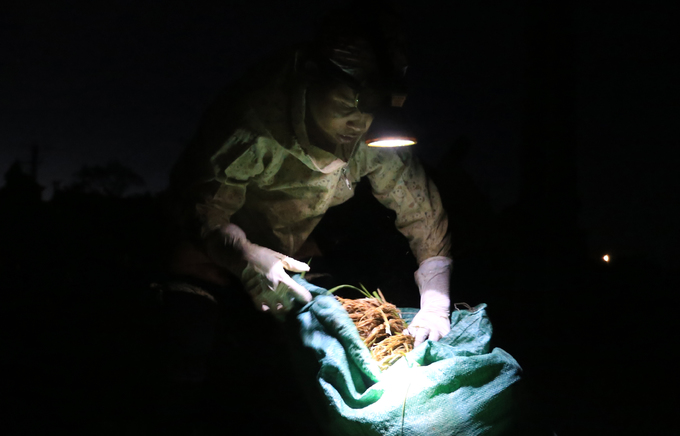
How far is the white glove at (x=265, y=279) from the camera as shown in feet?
4.35

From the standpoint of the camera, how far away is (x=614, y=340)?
1.71 meters

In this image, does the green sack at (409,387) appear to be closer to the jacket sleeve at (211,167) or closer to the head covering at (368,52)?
the jacket sleeve at (211,167)

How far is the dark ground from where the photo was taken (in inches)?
50.4

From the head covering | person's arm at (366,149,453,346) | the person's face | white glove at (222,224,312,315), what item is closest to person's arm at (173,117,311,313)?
white glove at (222,224,312,315)

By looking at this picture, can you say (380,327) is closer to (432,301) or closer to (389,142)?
(432,301)

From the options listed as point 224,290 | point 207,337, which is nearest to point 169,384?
point 207,337

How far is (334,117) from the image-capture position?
53.7 inches

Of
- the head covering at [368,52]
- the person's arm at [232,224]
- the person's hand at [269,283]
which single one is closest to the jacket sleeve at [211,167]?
the person's arm at [232,224]

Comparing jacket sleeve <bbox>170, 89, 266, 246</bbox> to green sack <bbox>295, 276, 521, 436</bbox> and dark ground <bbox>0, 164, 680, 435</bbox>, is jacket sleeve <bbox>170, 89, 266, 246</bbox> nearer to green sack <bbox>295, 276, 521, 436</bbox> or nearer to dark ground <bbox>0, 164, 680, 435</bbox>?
dark ground <bbox>0, 164, 680, 435</bbox>

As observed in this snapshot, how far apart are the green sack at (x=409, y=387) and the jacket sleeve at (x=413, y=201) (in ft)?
1.48

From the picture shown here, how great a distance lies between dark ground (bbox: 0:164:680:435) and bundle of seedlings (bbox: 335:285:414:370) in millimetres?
176

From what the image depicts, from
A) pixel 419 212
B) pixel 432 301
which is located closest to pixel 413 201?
pixel 419 212

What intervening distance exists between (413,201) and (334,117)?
17.1 inches

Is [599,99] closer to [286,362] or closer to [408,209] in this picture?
[408,209]
